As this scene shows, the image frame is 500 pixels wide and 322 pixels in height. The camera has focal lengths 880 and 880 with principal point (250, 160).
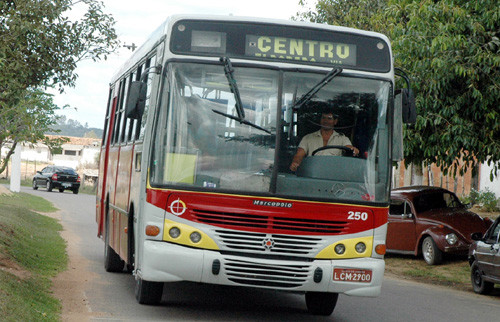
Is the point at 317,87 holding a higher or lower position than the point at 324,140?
higher

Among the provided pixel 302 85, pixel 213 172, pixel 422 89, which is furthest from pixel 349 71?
pixel 422 89

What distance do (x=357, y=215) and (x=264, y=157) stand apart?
1.15 metres

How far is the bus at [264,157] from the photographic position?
899cm

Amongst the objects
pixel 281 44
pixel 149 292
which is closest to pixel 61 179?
pixel 149 292

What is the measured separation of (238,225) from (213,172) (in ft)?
2.00

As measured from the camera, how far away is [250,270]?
29.3 feet

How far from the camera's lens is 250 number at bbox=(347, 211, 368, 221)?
30.1 feet

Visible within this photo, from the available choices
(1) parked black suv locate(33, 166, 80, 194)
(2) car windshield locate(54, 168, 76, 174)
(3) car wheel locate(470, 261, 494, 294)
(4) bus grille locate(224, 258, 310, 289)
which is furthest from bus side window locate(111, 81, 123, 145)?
(2) car windshield locate(54, 168, 76, 174)

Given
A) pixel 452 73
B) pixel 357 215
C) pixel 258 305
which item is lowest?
pixel 258 305

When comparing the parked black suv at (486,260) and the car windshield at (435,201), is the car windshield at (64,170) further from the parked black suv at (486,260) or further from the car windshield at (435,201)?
the parked black suv at (486,260)

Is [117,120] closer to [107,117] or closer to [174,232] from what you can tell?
[107,117]

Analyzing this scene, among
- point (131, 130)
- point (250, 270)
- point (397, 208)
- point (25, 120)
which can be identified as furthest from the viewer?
point (397, 208)

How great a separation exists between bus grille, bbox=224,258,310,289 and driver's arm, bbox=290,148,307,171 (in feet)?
3.37

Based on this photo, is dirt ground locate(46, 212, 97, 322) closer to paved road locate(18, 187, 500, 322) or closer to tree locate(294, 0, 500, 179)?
paved road locate(18, 187, 500, 322)
